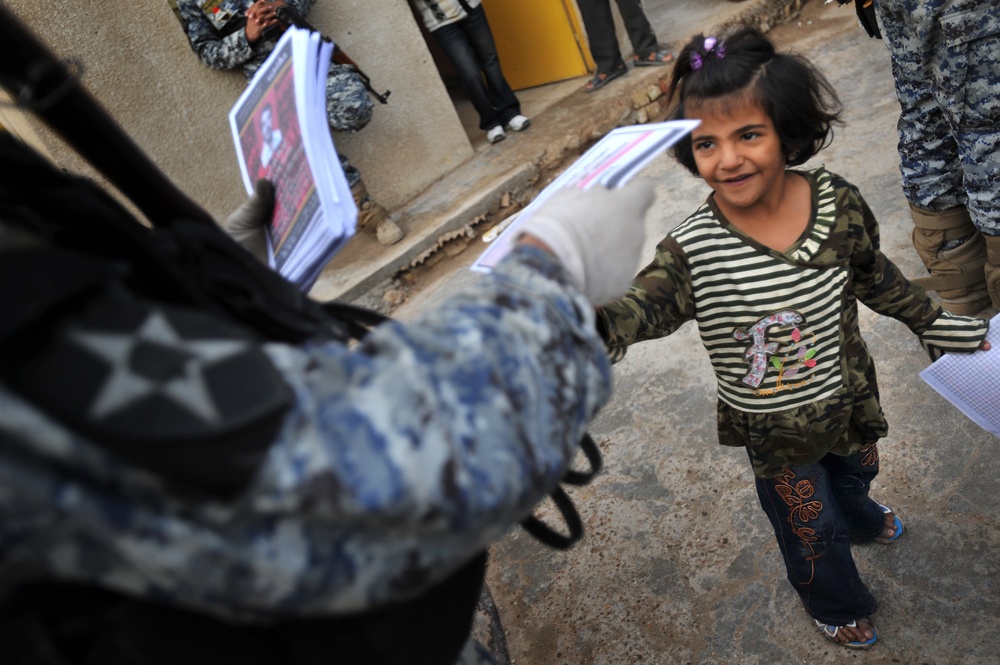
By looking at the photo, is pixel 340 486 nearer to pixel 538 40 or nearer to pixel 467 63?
pixel 467 63

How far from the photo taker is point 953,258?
269cm

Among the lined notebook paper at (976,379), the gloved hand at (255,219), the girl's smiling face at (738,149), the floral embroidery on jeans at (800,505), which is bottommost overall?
the floral embroidery on jeans at (800,505)

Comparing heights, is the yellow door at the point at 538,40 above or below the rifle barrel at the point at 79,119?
below

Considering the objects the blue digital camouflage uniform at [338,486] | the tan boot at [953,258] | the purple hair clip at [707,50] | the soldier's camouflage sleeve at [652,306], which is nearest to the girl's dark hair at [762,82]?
the purple hair clip at [707,50]

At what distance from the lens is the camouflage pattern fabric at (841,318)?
5.20 feet

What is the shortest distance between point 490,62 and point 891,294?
13.0 feet

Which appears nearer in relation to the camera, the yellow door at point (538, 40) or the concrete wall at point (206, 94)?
the concrete wall at point (206, 94)

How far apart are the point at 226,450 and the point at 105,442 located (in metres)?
0.08

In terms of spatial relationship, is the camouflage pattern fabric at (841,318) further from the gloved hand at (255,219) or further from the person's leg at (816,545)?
the gloved hand at (255,219)

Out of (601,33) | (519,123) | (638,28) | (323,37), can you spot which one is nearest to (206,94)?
(323,37)

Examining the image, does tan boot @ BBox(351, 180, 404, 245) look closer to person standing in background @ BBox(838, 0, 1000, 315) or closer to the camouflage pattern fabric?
person standing in background @ BBox(838, 0, 1000, 315)

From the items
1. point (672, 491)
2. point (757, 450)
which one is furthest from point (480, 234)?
point (757, 450)

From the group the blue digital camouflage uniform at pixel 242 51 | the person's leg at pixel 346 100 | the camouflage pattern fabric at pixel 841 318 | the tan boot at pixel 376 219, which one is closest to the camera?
the camouflage pattern fabric at pixel 841 318

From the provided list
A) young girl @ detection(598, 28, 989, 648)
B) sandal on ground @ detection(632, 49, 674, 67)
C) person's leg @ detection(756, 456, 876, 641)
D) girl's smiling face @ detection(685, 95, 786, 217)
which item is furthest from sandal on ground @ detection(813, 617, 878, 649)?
sandal on ground @ detection(632, 49, 674, 67)
